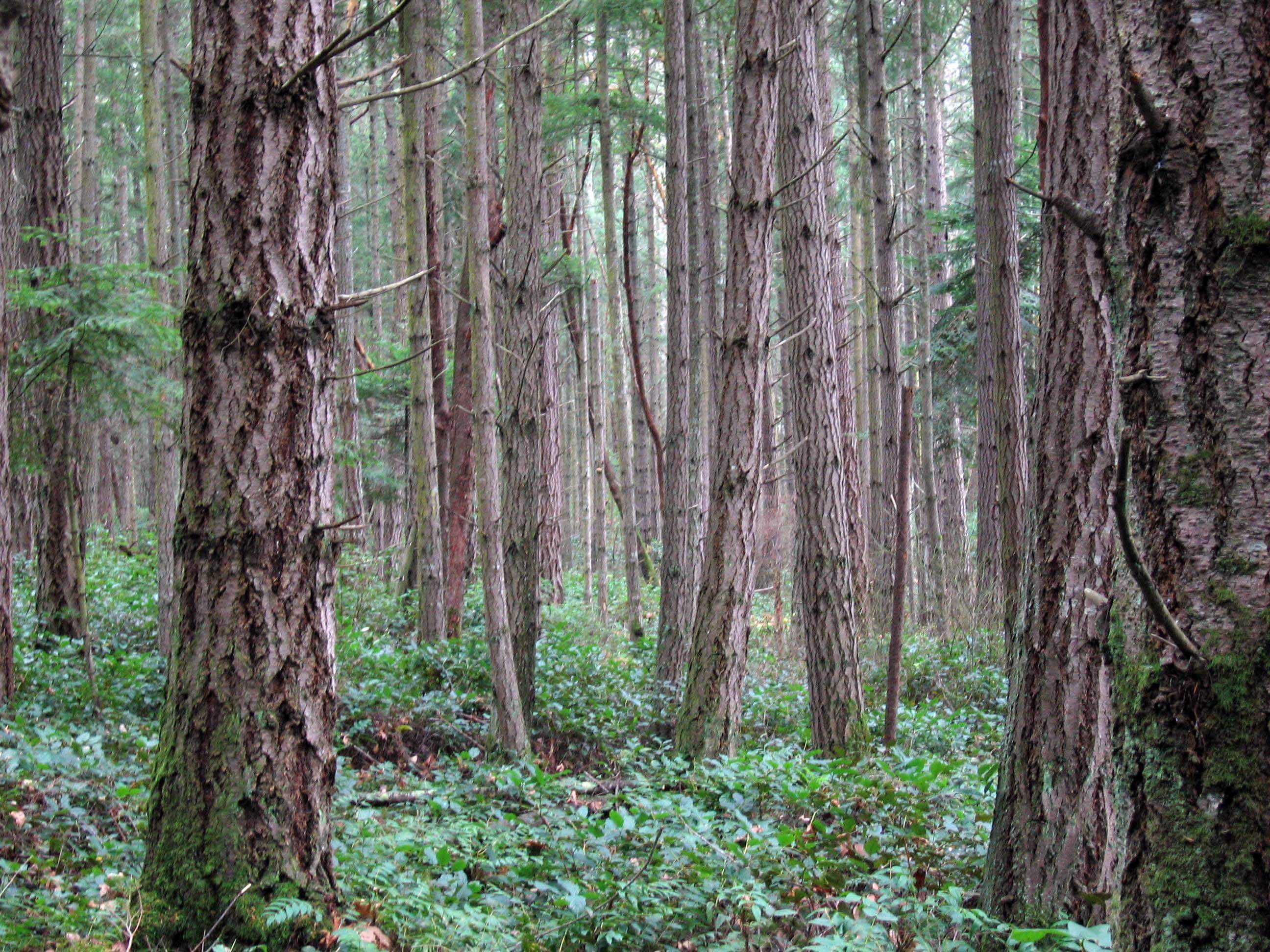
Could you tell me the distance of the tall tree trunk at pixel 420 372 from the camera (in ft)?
30.7

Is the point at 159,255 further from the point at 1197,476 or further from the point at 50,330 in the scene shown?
the point at 1197,476

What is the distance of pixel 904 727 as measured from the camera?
763 centimetres

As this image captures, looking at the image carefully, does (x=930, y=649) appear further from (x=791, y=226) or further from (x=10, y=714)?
(x=10, y=714)

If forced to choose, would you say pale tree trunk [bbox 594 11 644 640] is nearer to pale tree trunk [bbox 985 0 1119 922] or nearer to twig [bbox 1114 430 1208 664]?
pale tree trunk [bbox 985 0 1119 922]

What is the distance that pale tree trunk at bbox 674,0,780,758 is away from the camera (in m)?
6.54

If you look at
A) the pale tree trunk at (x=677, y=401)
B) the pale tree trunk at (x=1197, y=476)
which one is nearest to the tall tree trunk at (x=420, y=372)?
the pale tree trunk at (x=677, y=401)

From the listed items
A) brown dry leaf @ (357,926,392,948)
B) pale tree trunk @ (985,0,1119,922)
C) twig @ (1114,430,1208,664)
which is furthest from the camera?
pale tree trunk @ (985,0,1119,922)

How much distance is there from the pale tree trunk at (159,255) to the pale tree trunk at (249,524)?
535 cm

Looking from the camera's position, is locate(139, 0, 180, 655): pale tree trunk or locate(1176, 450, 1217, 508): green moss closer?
locate(1176, 450, 1217, 508): green moss

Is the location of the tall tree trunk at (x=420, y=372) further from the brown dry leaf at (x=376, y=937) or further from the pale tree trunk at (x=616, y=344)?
the brown dry leaf at (x=376, y=937)

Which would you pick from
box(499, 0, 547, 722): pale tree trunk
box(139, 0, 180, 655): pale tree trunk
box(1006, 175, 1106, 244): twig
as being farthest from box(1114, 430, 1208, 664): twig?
box(139, 0, 180, 655): pale tree trunk

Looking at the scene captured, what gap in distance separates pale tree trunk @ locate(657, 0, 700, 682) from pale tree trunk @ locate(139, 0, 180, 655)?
4.54 meters

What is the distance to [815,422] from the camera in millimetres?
7969

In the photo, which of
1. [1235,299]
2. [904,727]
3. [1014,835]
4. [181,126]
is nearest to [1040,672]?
[1014,835]
